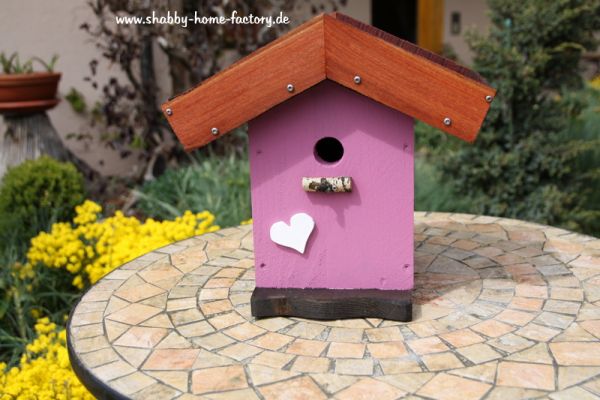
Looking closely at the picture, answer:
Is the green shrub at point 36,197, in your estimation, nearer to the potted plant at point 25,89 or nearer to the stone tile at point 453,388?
the potted plant at point 25,89

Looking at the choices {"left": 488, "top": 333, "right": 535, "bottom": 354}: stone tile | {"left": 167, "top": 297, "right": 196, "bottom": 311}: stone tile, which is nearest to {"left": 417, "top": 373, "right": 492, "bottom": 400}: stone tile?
{"left": 488, "top": 333, "right": 535, "bottom": 354}: stone tile

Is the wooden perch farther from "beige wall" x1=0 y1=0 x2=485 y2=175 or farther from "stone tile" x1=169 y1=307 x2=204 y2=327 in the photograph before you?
"beige wall" x1=0 y1=0 x2=485 y2=175

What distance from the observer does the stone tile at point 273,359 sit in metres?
1.82

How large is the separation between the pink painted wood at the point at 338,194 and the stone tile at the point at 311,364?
364mm

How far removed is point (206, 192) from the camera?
5.18m

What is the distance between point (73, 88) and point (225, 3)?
5.77ft

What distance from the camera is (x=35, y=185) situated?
4.62m

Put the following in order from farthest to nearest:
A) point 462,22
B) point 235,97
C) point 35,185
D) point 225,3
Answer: point 462,22
point 225,3
point 35,185
point 235,97

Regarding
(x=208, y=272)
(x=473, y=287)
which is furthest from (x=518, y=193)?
(x=208, y=272)

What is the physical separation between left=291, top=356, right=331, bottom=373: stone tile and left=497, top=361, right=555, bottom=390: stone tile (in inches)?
18.1

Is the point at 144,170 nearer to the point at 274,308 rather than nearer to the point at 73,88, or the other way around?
the point at 73,88

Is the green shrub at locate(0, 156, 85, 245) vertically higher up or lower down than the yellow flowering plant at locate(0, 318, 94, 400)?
higher up

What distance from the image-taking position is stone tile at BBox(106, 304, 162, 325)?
7.04 feet

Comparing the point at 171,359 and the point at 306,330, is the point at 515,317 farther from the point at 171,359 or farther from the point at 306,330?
the point at 171,359
